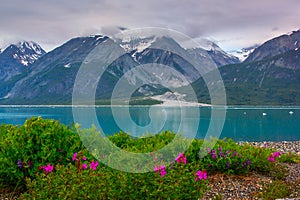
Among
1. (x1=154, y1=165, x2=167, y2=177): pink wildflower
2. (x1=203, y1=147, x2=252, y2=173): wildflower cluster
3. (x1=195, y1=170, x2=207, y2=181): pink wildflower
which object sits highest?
(x1=154, y1=165, x2=167, y2=177): pink wildflower

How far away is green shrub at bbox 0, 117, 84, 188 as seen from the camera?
1063 centimetres

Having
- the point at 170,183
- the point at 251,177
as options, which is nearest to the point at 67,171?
the point at 170,183

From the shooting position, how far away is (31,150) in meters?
10.9

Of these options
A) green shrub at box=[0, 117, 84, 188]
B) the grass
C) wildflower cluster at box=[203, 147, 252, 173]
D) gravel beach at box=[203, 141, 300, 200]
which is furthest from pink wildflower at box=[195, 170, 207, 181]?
green shrub at box=[0, 117, 84, 188]

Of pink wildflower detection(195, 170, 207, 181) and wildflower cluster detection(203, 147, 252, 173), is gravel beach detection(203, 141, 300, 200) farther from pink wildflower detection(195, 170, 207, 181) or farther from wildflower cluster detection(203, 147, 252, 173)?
pink wildflower detection(195, 170, 207, 181)

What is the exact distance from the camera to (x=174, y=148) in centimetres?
1312

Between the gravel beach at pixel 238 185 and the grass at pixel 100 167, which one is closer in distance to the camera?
the grass at pixel 100 167

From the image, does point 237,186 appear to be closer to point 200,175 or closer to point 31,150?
point 200,175

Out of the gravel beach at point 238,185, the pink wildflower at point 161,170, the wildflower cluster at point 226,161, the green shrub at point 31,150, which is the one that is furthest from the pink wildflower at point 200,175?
the green shrub at point 31,150

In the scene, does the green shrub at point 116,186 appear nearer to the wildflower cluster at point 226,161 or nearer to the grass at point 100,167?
the grass at point 100,167

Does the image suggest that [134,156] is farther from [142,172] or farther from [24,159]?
[24,159]

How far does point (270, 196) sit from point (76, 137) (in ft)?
22.1

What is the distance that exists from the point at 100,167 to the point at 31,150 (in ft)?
7.31

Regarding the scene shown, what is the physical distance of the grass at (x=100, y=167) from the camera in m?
8.34
